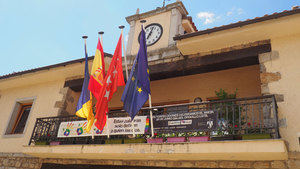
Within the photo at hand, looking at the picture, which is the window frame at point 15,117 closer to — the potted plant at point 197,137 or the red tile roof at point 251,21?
the potted plant at point 197,137

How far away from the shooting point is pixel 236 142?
5250 millimetres

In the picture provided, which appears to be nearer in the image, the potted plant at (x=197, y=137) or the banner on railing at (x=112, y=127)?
the potted plant at (x=197, y=137)

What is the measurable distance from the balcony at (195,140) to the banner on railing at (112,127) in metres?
0.09

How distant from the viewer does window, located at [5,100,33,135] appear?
31.0ft

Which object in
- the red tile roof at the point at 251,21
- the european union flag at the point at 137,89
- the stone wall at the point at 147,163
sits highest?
the red tile roof at the point at 251,21

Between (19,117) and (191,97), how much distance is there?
20.8 feet

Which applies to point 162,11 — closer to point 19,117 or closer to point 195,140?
point 195,140

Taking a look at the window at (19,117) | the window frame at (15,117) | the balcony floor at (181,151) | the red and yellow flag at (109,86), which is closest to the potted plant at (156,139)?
the balcony floor at (181,151)

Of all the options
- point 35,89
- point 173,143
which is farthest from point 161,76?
point 35,89

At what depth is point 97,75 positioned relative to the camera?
23.6 ft

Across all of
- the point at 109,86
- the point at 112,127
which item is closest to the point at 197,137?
the point at 112,127

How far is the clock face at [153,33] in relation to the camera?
8816 mm

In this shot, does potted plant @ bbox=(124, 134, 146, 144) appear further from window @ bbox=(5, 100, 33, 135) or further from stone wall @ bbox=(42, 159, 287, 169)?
window @ bbox=(5, 100, 33, 135)

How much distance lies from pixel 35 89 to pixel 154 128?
562 cm
